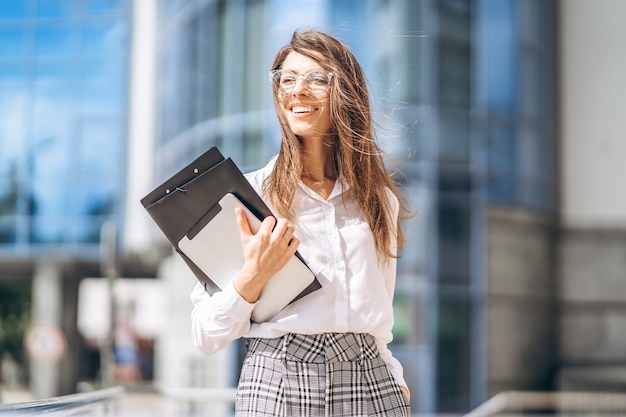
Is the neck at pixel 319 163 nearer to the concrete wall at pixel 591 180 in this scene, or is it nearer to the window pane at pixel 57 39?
the concrete wall at pixel 591 180

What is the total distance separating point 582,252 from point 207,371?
764cm

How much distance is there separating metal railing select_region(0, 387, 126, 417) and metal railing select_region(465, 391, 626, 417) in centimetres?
818

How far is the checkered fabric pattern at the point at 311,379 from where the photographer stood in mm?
2066

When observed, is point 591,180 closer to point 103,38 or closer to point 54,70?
point 103,38

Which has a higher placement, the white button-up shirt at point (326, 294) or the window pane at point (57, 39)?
the window pane at point (57, 39)

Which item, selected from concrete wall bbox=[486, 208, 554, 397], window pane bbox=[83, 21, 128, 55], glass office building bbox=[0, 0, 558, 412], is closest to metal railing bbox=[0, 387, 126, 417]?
glass office building bbox=[0, 0, 558, 412]

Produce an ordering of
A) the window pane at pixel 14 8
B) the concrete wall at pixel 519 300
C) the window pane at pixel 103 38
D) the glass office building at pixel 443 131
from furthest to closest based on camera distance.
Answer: the window pane at pixel 14 8 → the window pane at pixel 103 38 → the concrete wall at pixel 519 300 → the glass office building at pixel 443 131

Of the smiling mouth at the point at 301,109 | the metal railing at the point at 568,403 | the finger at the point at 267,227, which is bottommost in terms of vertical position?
the metal railing at the point at 568,403

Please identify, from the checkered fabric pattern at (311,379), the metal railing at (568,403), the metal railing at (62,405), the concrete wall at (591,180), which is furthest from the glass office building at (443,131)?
the checkered fabric pattern at (311,379)

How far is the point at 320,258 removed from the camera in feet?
7.16

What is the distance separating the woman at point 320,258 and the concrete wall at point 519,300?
1461 cm

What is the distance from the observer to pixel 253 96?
1688cm

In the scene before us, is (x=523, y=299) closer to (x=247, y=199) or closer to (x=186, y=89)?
(x=186, y=89)

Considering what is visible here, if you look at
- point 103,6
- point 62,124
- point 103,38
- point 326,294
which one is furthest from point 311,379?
point 103,6
